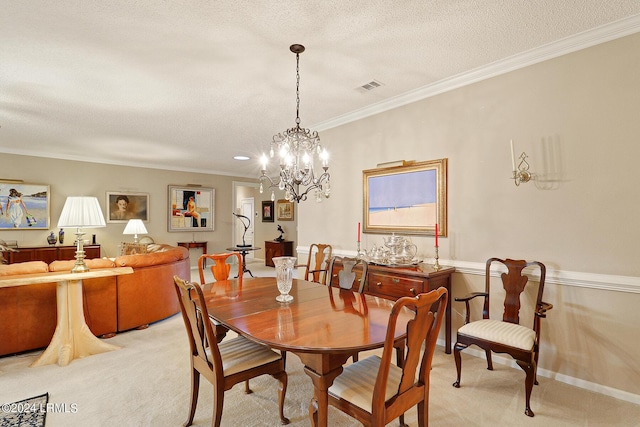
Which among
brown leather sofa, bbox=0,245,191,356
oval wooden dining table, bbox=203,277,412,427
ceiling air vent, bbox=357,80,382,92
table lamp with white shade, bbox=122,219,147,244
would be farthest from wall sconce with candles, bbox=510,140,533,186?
table lamp with white shade, bbox=122,219,147,244

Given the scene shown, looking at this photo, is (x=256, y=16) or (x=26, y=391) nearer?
(x=256, y=16)

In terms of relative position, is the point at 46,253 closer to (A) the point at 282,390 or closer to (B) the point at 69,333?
(B) the point at 69,333

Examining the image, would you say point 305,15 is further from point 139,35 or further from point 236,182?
point 236,182

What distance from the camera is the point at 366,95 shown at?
3.40 meters

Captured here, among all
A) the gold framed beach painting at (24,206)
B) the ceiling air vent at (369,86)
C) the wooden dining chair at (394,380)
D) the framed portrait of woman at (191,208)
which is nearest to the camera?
the wooden dining chair at (394,380)

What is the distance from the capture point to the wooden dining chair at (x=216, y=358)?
5.51 ft

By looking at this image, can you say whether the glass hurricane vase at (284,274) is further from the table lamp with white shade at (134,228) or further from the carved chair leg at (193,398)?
the table lamp with white shade at (134,228)

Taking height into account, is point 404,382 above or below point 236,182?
below

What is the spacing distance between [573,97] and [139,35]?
3.28m

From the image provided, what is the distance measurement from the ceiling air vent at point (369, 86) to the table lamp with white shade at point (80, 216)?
109 inches

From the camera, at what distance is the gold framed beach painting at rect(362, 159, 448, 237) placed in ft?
10.3

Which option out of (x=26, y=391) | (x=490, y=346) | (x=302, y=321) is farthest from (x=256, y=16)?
(x=26, y=391)

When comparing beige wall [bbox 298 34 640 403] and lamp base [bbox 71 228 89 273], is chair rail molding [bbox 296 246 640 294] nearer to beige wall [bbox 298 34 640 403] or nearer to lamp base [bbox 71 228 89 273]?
beige wall [bbox 298 34 640 403]

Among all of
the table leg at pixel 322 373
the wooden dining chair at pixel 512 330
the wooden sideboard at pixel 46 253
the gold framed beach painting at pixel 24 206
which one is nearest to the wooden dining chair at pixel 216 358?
the table leg at pixel 322 373
